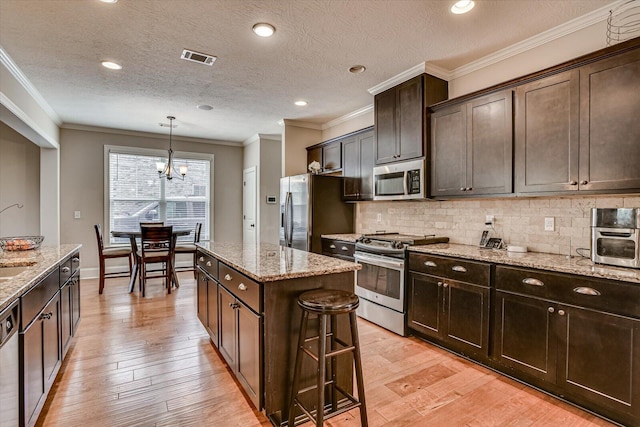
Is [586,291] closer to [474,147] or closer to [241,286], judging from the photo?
[474,147]

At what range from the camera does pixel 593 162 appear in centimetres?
219

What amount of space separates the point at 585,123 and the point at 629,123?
23 cm

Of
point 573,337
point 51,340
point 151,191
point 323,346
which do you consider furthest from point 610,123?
point 151,191

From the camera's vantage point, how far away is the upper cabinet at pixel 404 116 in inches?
131

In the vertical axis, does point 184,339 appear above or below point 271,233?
below

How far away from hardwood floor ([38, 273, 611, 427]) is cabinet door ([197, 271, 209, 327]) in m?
0.22

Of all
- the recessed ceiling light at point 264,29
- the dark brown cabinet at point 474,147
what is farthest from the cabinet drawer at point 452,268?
the recessed ceiling light at point 264,29

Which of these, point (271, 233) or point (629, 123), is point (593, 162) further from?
point (271, 233)

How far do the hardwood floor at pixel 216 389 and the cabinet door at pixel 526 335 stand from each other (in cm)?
18

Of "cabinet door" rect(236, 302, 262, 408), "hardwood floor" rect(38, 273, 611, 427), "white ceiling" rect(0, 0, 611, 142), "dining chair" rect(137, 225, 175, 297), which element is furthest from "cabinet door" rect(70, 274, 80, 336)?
"white ceiling" rect(0, 0, 611, 142)

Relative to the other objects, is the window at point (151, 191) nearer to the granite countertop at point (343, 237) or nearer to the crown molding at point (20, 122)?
the crown molding at point (20, 122)

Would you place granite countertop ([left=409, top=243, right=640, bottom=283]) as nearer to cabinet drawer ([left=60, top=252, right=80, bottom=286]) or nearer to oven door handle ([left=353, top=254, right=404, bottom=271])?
oven door handle ([left=353, top=254, right=404, bottom=271])

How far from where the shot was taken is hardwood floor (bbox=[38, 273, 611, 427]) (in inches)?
76.9

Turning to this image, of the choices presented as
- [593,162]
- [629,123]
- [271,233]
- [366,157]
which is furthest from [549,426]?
[271,233]
